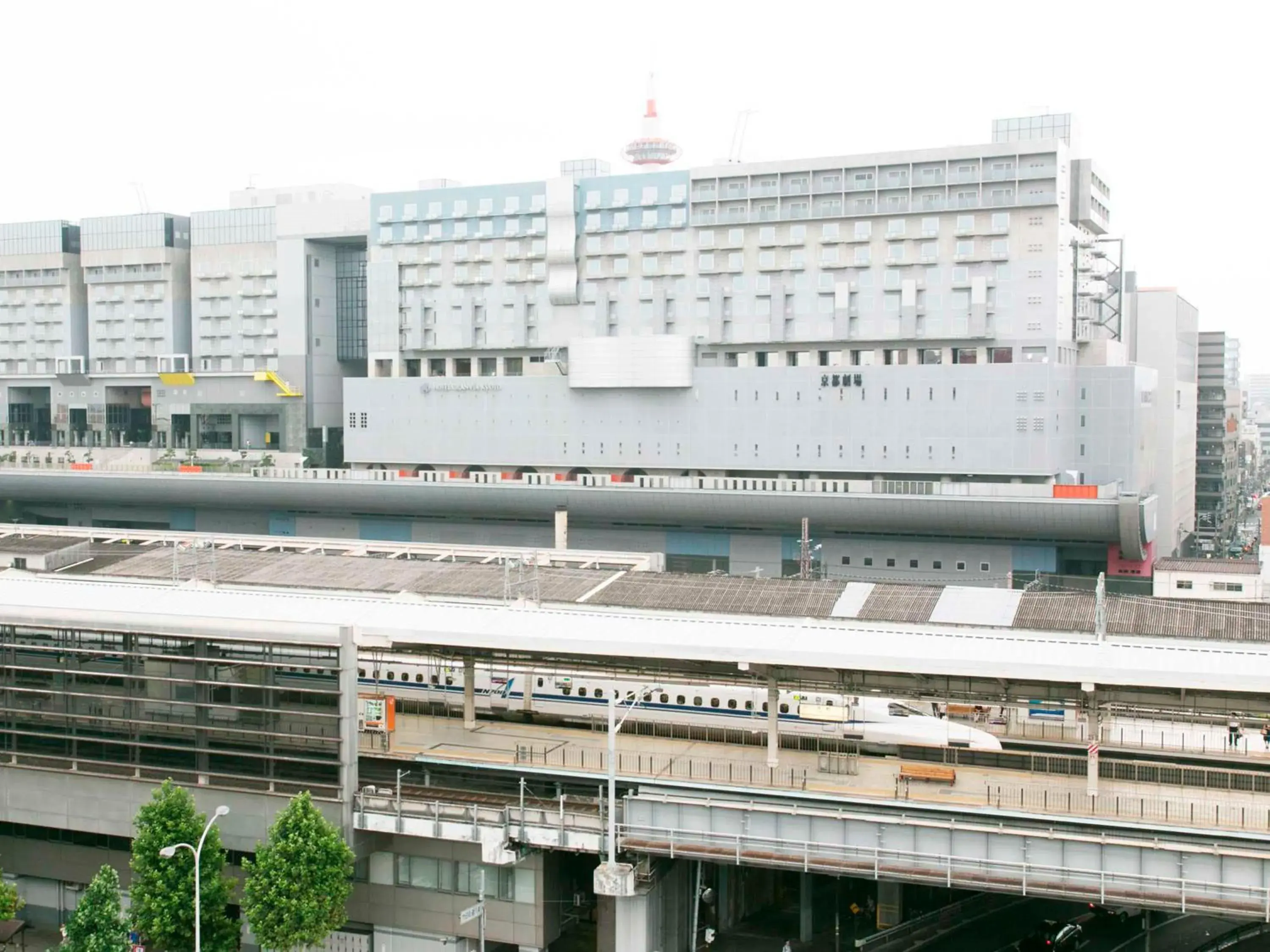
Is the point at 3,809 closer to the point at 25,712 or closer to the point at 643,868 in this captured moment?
the point at 25,712

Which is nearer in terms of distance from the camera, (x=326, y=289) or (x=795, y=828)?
(x=795, y=828)

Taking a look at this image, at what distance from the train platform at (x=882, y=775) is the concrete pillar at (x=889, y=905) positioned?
3.93 meters

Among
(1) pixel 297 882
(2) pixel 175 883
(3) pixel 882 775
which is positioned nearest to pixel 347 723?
(1) pixel 297 882

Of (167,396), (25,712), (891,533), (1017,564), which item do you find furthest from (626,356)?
(25,712)

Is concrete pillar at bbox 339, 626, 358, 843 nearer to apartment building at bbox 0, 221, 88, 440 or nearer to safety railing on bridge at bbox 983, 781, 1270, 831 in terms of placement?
safety railing on bridge at bbox 983, 781, 1270, 831

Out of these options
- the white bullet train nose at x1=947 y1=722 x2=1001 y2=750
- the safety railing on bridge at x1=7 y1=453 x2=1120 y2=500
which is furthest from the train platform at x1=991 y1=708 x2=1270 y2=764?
the safety railing on bridge at x1=7 y1=453 x2=1120 y2=500

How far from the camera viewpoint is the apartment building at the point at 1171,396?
103312mm

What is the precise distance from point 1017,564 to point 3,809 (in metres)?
60.5

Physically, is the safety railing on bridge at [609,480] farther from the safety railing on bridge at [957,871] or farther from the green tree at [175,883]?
the green tree at [175,883]

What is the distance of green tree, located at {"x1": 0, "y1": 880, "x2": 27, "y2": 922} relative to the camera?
120 feet

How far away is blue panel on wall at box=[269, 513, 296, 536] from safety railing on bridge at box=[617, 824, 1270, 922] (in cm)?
7615

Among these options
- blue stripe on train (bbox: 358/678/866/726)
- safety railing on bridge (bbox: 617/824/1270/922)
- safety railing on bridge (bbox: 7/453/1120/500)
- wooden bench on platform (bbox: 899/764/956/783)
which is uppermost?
safety railing on bridge (bbox: 7/453/1120/500)

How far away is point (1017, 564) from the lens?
83.9 meters

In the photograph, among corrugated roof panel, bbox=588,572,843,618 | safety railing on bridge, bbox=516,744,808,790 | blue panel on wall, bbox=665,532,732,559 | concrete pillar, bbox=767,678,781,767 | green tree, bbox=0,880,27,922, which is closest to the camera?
green tree, bbox=0,880,27,922
